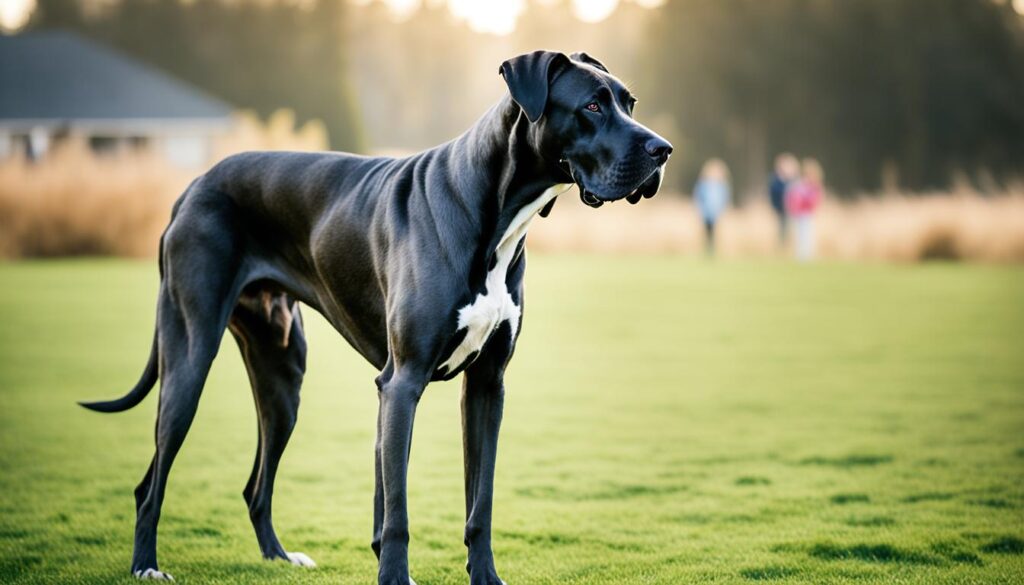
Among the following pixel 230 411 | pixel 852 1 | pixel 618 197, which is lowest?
pixel 230 411

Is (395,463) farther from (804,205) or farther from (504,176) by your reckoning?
(804,205)

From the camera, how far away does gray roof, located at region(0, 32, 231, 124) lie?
44.3m

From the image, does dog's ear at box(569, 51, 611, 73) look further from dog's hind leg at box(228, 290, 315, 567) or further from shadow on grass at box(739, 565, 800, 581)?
shadow on grass at box(739, 565, 800, 581)

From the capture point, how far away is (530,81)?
12.7 ft

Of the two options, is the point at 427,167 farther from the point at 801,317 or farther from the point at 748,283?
the point at 748,283

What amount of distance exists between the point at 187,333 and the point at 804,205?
23.1 m

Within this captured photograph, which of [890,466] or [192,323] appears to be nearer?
[192,323]

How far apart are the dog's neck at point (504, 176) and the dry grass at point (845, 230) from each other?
2479cm

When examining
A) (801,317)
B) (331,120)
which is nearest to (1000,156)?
(331,120)

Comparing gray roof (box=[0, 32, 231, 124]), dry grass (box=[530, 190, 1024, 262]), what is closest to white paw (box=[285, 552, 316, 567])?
dry grass (box=[530, 190, 1024, 262])

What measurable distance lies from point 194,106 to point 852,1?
33348 millimetres

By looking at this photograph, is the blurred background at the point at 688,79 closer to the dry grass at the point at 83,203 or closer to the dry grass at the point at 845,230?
the dry grass at the point at 845,230

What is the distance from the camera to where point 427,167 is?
4.28m

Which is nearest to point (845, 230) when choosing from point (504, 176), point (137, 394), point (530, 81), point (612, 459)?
point (612, 459)
